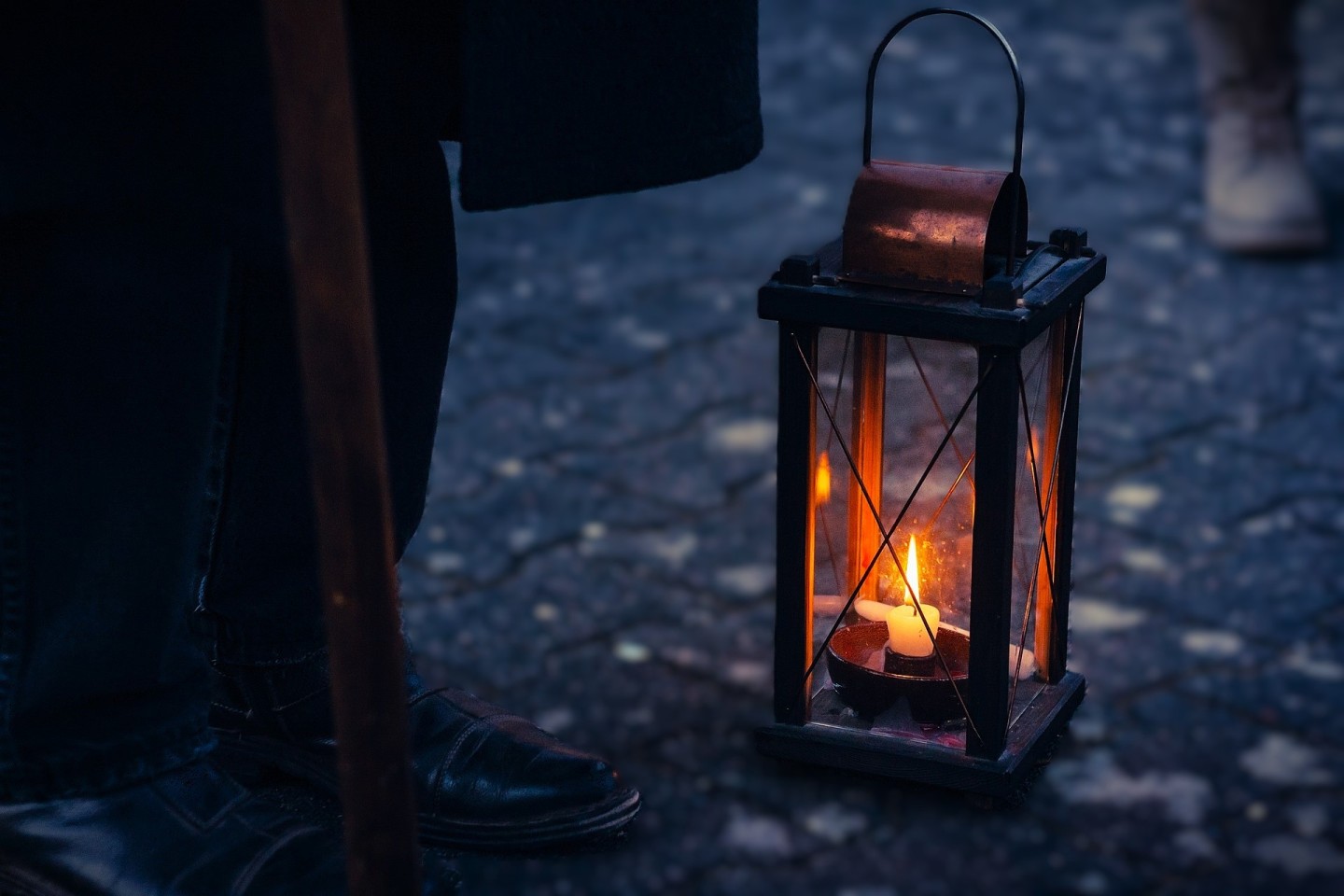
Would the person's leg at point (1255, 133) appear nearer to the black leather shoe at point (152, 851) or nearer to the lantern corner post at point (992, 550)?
the lantern corner post at point (992, 550)

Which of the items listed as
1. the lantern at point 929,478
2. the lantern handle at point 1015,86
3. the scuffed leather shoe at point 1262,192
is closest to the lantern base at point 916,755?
Result: the lantern at point 929,478

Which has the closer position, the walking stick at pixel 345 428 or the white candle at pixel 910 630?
the walking stick at pixel 345 428

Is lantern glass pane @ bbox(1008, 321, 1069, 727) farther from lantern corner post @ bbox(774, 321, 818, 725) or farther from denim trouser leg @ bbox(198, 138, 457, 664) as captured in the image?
denim trouser leg @ bbox(198, 138, 457, 664)

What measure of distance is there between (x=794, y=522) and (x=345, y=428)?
1.15ft

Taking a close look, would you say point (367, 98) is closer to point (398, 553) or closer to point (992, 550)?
point (398, 553)

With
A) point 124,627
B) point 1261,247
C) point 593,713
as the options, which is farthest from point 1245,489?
point 124,627

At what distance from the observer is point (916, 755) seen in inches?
38.4

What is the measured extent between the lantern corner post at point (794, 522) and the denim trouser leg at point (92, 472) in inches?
13.4

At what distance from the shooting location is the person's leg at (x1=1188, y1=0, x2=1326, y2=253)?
326cm

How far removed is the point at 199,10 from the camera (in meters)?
0.89

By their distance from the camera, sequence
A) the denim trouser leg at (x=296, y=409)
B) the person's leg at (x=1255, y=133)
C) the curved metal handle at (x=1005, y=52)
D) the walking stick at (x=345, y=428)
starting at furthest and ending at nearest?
1. the person's leg at (x=1255, y=133)
2. the denim trouser leg at (x=296, y=409)
3. the curved metal handle at (x=1005, y=52)
4. the walking stick at (x=345, y=428)

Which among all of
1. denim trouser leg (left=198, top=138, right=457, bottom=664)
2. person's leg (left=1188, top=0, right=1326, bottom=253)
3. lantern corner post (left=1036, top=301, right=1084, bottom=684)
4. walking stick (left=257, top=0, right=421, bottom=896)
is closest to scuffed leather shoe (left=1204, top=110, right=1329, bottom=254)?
person's leg (left=1188, top=0, right=1326, bottom=253)

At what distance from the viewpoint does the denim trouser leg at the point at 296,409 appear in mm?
1063

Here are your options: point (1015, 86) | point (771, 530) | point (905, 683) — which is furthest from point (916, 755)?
point (771, 530)
